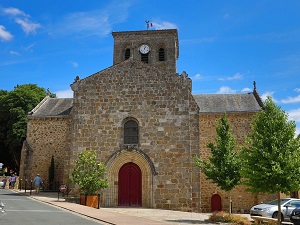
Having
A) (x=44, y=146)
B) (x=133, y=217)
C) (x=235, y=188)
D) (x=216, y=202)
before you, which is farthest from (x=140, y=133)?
(x=44, y=146)

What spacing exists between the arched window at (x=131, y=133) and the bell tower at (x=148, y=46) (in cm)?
1394

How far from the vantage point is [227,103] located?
98.5 feet

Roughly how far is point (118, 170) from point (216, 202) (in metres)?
9.37

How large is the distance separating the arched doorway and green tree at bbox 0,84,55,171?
863 inches

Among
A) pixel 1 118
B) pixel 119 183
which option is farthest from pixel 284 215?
pixel 1 118

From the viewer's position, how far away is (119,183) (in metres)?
22.2

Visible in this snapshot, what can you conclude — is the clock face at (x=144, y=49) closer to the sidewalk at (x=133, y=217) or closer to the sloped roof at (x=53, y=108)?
the sloped roof at (x=53, y=108)

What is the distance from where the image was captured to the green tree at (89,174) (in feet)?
64.2

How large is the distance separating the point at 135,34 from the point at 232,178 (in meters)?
22.6

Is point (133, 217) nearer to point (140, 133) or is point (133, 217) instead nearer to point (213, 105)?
point (140, 133)

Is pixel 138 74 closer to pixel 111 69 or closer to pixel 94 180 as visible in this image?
pixel 111 69

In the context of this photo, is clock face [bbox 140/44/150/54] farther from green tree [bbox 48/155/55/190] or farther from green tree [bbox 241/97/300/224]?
green tree [bbox 241/97/300/224]

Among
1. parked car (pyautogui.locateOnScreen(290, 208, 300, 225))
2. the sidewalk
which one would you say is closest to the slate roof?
the sidewalk

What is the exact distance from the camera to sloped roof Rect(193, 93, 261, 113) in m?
29.0
